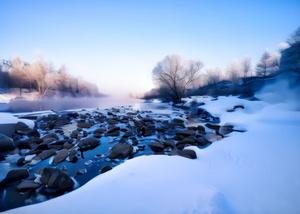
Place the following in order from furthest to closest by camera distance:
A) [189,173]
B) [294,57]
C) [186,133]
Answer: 1. [294,57]
2. [186,133]
3. [189,173]

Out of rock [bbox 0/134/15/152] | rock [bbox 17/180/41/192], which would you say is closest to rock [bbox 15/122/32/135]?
rock [bbox 0/134/15/152]

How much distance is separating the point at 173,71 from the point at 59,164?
16317 mm

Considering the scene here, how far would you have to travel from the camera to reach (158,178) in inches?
50.5

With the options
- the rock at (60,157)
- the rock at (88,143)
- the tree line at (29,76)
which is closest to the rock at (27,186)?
the rock at (60,157)

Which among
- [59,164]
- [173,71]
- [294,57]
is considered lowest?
[59,164]

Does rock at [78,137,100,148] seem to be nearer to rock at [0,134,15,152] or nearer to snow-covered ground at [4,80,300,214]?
rock at [0,134,15,152]

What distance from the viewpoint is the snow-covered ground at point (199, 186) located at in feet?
2.96

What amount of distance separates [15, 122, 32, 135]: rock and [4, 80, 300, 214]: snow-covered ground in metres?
4.28

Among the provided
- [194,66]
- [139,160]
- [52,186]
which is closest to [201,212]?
[139,160]

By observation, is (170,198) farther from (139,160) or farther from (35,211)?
(35,211)

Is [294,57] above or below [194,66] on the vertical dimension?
below

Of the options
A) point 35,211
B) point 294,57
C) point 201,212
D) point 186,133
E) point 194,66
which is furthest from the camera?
point 194,66

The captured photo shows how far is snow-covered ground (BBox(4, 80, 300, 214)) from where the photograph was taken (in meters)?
0.90

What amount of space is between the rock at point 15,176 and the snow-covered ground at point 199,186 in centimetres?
122
